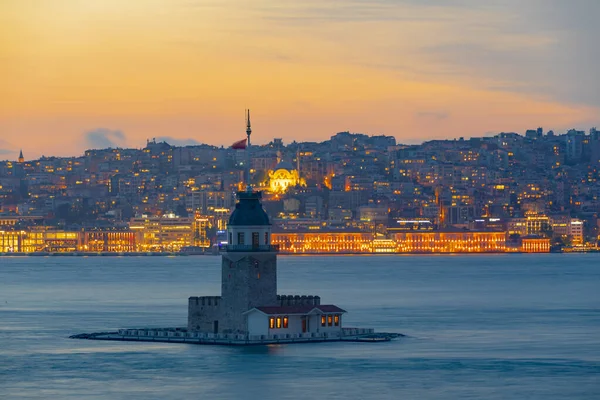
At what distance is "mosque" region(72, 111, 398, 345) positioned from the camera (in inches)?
1553

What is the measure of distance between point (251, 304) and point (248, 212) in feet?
7.75

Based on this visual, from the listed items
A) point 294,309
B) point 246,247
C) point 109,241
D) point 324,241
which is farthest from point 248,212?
point 109,241

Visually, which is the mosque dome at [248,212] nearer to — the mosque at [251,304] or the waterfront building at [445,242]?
the mosque at [251,304]

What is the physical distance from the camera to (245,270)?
39375 mm

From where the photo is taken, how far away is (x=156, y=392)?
114 ft

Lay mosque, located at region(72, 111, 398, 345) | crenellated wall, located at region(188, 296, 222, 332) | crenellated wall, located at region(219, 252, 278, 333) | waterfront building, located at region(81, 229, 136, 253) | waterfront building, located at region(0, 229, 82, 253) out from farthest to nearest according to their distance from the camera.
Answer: waterfront building, located at region(0, 229, 82, 253) → waterfront building, located at region(81, 229, 136, 253) → crenellated wall, located at region(188, 296, 222, 332) → mosque, located at region(72, 111, 398, 345) → crenellated wall, located at region(219, 252, 278, 333)

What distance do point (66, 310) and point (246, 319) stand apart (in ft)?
73.7

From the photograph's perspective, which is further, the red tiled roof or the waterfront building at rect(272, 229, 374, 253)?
the waterfront building at rect(272, 229, 374, 253)

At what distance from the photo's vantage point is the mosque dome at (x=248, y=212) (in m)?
40.1

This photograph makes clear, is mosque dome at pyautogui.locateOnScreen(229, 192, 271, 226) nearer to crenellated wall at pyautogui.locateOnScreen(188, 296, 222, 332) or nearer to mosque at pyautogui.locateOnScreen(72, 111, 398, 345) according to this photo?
mosque at pyautogui.locateOnScreen(72, 111, 398, 345)

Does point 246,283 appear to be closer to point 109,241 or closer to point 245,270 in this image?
point 245,270

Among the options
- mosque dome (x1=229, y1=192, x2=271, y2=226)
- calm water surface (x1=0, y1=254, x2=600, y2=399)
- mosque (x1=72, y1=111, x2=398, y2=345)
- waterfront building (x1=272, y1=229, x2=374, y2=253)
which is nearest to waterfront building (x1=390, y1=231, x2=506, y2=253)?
waterfront building (x1=272, y1=229, x2=374, y2=253)

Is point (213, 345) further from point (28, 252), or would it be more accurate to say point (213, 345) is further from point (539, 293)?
point (28, 252)

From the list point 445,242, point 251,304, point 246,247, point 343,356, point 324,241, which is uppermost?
point 324,241
